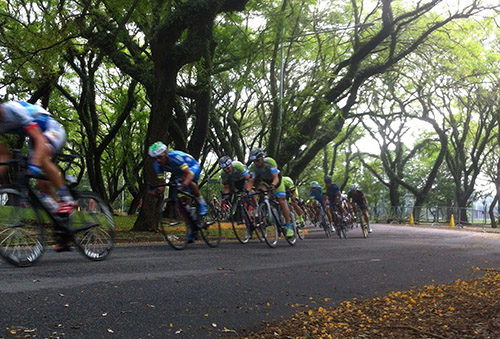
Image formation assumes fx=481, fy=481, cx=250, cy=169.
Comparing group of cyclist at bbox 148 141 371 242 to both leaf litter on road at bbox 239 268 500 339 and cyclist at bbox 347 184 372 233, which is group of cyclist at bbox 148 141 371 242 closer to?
cyclist at bbox 347 184 372 233

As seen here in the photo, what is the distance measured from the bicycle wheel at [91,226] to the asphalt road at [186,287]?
0.23 m

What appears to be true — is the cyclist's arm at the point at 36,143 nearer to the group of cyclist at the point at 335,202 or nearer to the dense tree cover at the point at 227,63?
the dense tree cover at the point at 227,63

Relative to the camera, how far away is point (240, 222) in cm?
1071

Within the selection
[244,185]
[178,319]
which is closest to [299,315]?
[178,319]

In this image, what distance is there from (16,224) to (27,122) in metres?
1.25

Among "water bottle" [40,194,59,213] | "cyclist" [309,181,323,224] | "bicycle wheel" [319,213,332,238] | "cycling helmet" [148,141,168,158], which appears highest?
"cycling helmet" [148,141,168,158]

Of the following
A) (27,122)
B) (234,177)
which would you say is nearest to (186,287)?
(27,122)

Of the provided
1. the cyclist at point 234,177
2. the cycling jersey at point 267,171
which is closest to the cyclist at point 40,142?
the cyclist at point 234,177

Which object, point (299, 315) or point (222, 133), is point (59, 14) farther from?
point (222, 133)

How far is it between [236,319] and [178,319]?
579 millimetres

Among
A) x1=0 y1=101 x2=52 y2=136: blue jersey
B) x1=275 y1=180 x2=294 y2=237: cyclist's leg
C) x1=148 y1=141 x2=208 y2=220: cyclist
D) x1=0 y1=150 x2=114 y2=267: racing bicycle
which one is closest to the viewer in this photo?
x1=0 y1=101 x2=52 y2=136: blue jersey

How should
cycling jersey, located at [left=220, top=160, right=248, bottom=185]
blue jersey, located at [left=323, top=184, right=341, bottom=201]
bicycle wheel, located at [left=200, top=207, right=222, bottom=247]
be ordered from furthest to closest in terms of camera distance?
blue jersey, located at [left=323, top=184, right=341, bottom=201] → cycling jersey, located at [left=220, top=160, right=248, bottom=185] → bicycle wheel, located at [left=200, top=207, right=222, bottom=247]

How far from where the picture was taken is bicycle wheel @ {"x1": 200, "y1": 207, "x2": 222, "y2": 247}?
9.26 metres

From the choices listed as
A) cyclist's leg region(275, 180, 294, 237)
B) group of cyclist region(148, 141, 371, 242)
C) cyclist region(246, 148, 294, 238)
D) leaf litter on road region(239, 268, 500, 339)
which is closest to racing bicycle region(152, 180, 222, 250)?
group of cyclist region(148, 141, 371, 242)
